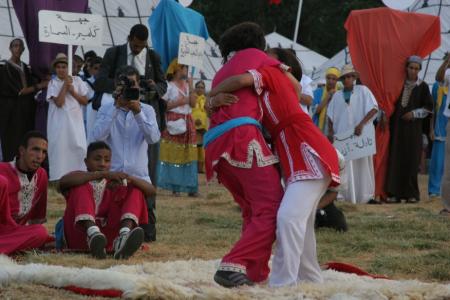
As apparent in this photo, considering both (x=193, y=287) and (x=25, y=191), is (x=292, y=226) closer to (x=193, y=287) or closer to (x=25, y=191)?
(x=193, y=287)

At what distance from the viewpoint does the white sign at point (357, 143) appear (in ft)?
42.3

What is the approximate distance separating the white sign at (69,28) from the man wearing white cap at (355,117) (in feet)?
9.58

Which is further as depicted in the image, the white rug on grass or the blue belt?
the blue belt

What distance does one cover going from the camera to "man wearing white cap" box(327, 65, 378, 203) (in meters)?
12.9

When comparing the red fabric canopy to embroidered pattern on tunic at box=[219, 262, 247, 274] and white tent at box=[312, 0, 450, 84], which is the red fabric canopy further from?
embroidered pattern on tunic at box=[219, 262, 247, 274]

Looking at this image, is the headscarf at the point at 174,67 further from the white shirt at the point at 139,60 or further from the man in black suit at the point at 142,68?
the white shirt at the point at 139,60

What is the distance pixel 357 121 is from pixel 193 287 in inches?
299

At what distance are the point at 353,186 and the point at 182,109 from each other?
220 centimetres

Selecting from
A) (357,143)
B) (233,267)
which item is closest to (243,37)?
(233,267)

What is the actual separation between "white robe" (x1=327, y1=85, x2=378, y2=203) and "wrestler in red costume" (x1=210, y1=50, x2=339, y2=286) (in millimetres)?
6899

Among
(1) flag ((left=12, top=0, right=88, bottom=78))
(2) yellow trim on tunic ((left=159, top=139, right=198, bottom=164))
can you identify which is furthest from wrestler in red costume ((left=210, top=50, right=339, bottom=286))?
(1) flag ((left=12, top=0, right=88, bottom=78))

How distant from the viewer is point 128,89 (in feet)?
25.7

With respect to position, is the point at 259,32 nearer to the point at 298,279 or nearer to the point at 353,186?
the point at 298,279

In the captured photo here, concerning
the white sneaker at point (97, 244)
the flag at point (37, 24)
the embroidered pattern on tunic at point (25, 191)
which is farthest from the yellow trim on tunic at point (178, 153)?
the white sneaker at point (97, 244)
